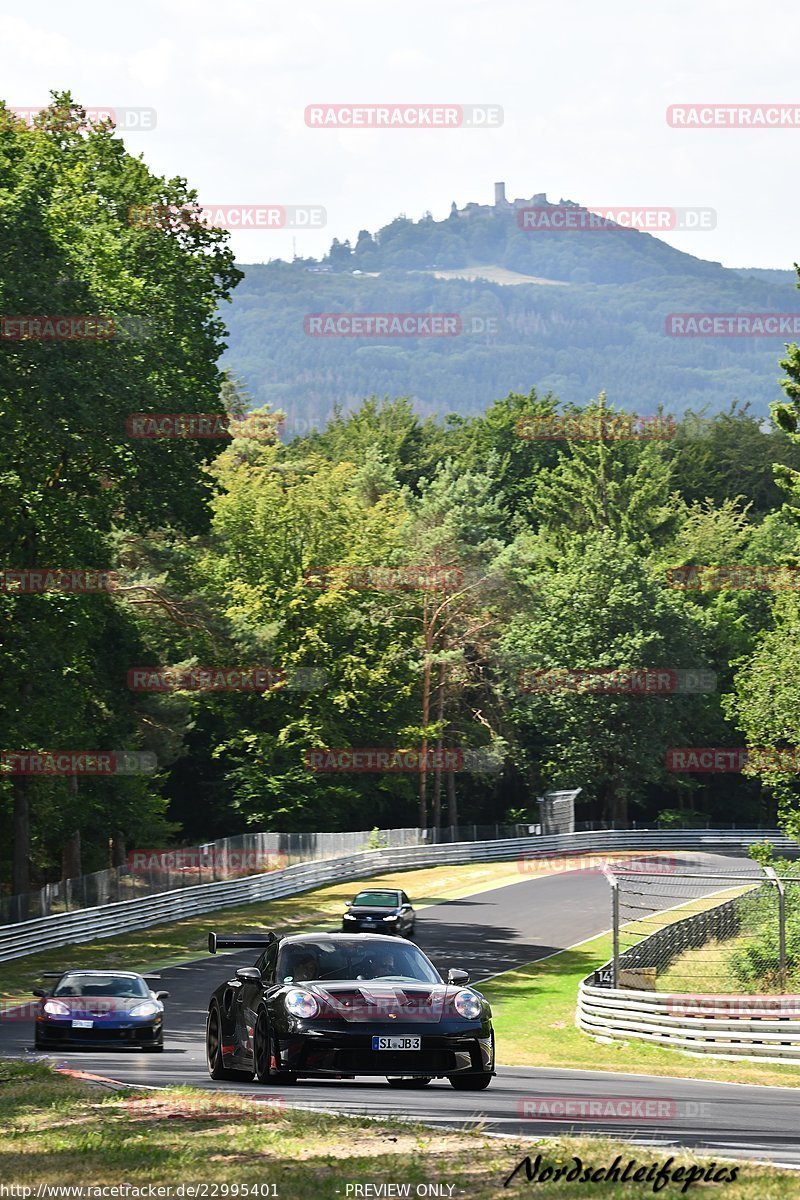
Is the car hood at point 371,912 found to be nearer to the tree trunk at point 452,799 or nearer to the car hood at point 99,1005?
the car hood at point 99,1005

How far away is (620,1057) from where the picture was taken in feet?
84.5

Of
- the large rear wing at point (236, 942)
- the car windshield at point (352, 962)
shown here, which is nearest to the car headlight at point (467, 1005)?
the car windshield at point (352, 962)

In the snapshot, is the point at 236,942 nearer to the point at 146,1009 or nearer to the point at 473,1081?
the point at 473,1081

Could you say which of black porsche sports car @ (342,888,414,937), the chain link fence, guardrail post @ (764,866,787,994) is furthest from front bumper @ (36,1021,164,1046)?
black porsche sports car @ (342,888,414,937)

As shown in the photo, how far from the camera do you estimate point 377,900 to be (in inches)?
1634

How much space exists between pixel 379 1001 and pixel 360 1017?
0.21m

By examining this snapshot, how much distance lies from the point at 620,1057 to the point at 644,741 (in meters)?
58.6

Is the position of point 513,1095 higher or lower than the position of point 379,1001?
lower

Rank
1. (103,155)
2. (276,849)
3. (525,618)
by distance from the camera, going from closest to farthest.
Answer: (103,155), (276,849), (525,618)

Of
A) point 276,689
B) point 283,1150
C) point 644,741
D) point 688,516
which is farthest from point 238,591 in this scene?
point 283,1150

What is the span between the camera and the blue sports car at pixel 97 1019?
2056cm

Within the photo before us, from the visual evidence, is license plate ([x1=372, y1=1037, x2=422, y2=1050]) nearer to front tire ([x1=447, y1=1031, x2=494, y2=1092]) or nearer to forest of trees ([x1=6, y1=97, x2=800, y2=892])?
front tire ([x1=447, y1=1031, x2=494, y2=1092])

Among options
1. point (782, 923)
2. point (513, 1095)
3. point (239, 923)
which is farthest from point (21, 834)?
point (513, 1095)

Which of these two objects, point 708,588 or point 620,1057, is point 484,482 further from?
point 620,1057
